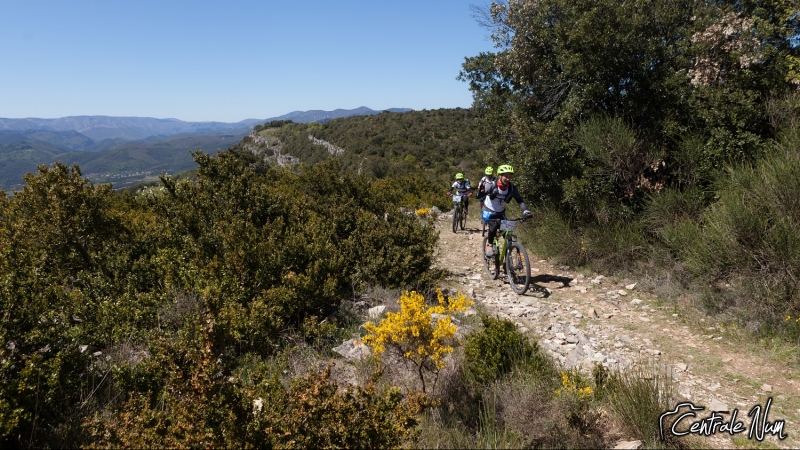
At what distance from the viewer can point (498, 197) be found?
22.7 ft

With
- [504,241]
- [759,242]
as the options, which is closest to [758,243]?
[759,242]

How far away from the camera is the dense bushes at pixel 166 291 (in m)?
2.52

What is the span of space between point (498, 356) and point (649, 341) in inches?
97.2

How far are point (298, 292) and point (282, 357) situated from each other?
105 centimetres

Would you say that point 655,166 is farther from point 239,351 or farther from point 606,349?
point 239,351

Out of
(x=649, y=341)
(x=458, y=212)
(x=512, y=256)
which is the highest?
(x=458, y=212)

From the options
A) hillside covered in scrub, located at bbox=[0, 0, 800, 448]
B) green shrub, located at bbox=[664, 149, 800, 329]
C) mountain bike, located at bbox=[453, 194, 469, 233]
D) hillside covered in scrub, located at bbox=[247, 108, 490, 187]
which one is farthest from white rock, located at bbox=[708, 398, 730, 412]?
hillside covered in scrub, located at bbox=[247, 108, 490, 187]

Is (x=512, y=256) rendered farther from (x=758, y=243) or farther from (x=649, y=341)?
(x=758, y=243)

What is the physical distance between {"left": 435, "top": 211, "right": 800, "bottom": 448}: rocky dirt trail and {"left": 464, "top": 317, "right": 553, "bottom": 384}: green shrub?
555 millimetres

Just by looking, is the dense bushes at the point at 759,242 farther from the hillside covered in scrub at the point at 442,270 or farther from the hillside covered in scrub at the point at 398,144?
the hillside covered in scrub at the point at 398,144

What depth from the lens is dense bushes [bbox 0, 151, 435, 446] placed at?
8.27 feet

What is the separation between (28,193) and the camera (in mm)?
5723

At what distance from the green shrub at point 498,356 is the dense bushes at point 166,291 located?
1451 millimetres

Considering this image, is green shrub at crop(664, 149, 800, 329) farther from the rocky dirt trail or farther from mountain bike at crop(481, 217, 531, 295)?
mountain bike at crop(481, 217, 531, 295)
